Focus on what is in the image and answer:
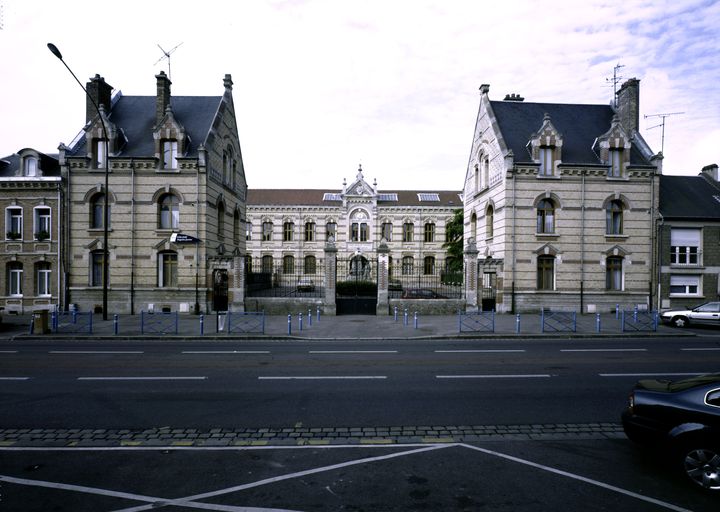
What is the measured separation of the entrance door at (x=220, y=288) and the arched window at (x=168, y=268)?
7.59 feet

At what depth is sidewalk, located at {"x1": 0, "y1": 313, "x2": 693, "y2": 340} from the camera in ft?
56.6

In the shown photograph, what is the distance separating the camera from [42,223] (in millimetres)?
24766

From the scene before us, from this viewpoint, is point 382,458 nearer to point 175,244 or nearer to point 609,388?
point 609,388

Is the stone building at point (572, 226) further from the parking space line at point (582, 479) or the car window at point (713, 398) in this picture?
the car window at point (713, 398)

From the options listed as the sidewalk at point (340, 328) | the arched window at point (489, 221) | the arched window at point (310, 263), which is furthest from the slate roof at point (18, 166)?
the arched window at point (310, 263)

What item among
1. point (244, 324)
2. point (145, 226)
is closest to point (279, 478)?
point (244, 324)

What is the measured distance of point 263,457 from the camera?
582 cm

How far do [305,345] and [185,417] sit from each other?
8.22 m

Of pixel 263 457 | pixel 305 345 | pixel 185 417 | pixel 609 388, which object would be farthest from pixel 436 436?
pixel 305 345

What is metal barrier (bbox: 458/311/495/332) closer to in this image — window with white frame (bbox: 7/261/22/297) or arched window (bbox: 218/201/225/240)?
arched window (bbox: 218/201/225/240)

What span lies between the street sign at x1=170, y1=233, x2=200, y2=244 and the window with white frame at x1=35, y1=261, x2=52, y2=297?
834 centimetres

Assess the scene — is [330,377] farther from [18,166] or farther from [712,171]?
[712,171]

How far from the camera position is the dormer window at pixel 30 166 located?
24.6 m

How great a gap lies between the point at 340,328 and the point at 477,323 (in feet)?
21.6
